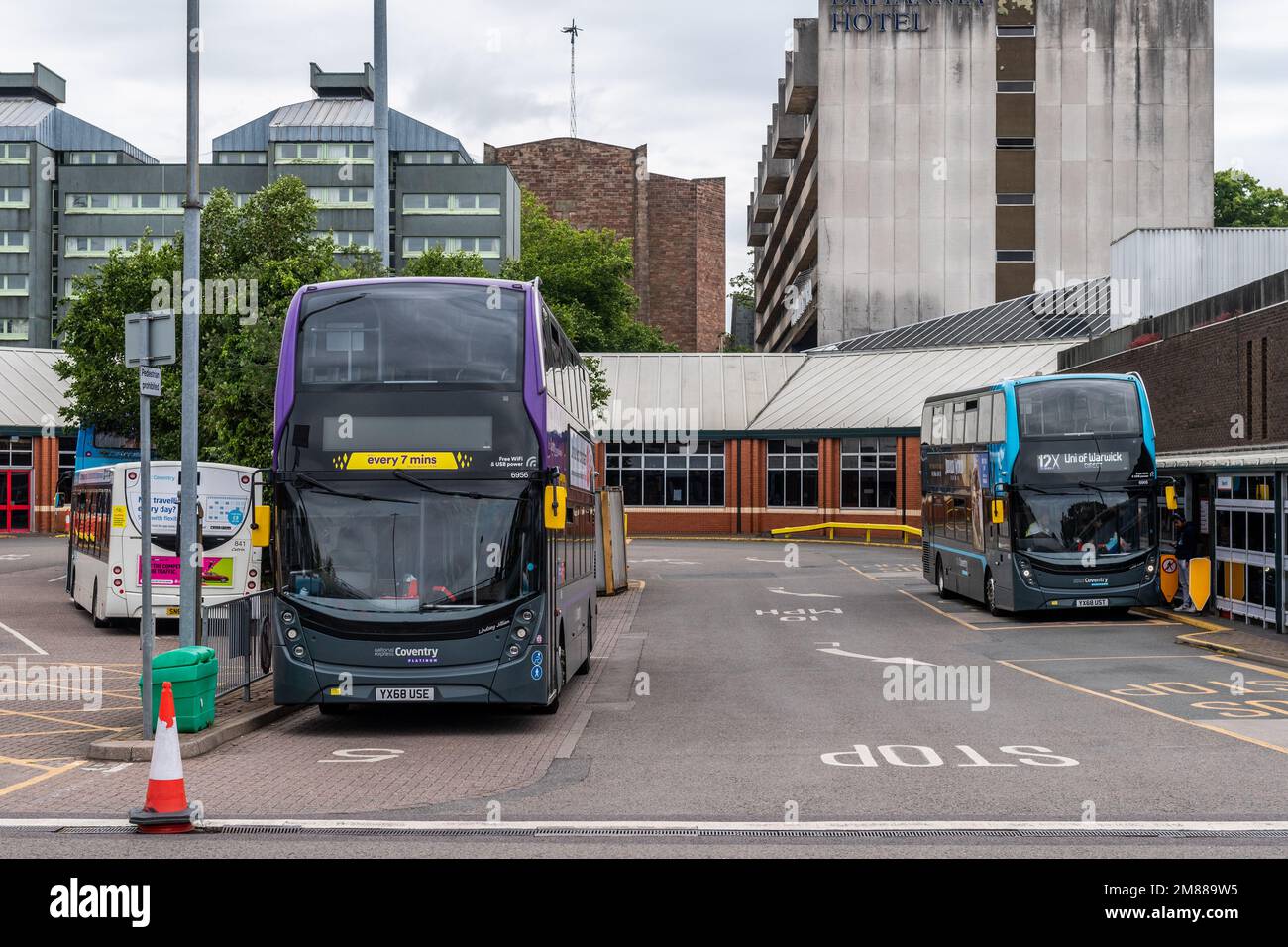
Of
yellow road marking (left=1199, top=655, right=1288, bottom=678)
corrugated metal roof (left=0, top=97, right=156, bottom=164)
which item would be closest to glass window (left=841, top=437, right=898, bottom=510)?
yellow road marking (left=1199, top=655, right=1288, bottom=678)

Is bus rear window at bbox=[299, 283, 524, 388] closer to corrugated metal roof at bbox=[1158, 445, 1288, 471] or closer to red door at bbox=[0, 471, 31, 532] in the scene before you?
corrugated metal roof at bbox=[1158, 445, 1288, 471]

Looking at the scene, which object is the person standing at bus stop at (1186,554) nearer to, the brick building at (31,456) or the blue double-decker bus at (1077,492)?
the blue double-decker bus at (1077,492)

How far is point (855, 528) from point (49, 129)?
7657cm

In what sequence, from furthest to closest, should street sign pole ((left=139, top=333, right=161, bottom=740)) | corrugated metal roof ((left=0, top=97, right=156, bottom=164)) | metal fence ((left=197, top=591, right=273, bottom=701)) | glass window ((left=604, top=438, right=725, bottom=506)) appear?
corrugated metal roof ((left=0, top=97, right=156, bottom=164)) < glass window ((left=604, top=438, right=725, bottom=506)) < metal fence ((left=197, top=591, right=273, bottom=701)) < street sign pole ((left=139, top=333, right=161, bottom=740))

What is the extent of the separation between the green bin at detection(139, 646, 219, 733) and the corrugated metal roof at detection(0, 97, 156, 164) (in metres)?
102

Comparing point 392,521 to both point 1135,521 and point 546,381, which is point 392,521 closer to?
point 546,381

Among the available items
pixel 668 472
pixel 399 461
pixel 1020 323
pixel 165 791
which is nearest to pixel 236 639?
pixel 399 461

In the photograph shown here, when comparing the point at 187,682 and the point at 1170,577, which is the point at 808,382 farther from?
the point at 187,682

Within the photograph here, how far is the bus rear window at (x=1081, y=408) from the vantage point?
84.7 ft

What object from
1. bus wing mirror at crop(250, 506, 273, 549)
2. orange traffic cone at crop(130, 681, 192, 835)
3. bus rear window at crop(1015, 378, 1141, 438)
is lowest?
orange traffic cone at crop(130, 681, 192, 835)

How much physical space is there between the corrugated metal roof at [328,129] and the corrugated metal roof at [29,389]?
40.8m

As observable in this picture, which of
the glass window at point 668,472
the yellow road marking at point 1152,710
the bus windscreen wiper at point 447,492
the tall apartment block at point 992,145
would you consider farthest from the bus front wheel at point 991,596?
the tall apartment block at point 992,145

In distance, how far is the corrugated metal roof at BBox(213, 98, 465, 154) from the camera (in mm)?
104312

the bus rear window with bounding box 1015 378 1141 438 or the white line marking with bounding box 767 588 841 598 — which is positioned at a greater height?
the bus rear window with bounding box 1015 378 1141 438
